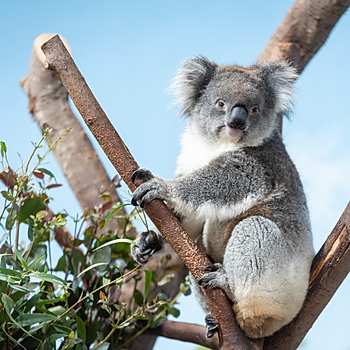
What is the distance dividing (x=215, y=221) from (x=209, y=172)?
1.11ft

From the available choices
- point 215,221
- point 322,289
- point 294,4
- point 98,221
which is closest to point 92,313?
point 98,221

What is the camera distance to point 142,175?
202 cm

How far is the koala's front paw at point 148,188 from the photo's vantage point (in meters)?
1.94

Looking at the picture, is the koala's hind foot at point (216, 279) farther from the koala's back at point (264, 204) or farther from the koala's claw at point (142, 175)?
the koala's claw at point (142, 175)

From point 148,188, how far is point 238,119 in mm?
697

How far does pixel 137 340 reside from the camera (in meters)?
3.09

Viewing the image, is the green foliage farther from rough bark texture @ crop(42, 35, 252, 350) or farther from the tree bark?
the tree bark

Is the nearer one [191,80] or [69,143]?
[191,80]

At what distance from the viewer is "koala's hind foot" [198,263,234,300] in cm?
200

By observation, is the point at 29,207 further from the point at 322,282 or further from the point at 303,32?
the point at 303,32

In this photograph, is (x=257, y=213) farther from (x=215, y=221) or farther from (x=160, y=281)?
(x=160, y=281)

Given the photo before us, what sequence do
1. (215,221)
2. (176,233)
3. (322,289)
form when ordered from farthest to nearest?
(215,221) < (322,289) < (176,233)

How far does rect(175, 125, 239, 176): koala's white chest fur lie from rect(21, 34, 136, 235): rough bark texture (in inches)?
37.3

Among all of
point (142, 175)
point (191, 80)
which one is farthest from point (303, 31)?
point (142, 175)
